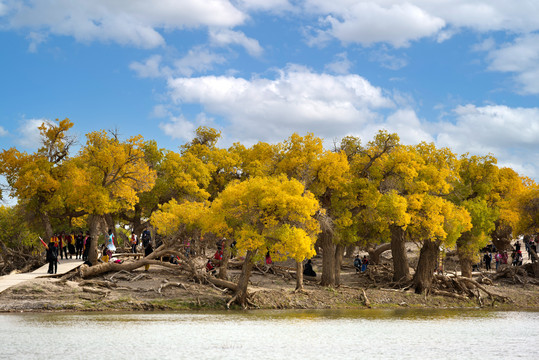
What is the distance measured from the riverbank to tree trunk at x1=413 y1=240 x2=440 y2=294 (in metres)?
0.87

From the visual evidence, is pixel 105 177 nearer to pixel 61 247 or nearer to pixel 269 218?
pixel 61 247

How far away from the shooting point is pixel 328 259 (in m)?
42.2

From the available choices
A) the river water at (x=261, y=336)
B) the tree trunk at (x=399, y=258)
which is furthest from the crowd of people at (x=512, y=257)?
the river water at (x=261, y=336)

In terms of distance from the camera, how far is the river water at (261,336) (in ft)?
64.0

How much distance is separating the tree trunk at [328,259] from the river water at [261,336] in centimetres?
878

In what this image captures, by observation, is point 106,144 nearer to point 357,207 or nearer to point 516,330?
point 357,207

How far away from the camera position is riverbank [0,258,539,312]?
32938 millimetres

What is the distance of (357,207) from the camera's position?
1628 inches

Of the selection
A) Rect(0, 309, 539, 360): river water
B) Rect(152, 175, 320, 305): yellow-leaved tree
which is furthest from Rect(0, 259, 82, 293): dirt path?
Rect(152, 175, 320, 305): yellow-leaved tree

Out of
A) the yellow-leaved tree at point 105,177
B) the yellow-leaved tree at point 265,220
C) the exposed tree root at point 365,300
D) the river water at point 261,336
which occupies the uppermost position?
the yellow-leaved tree at point 105,177

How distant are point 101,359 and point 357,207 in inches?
1012

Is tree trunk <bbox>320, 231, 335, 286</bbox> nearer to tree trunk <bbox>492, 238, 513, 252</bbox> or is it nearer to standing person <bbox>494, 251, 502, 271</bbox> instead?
standing person <bbox>494, 251, 502, 271</bbox>

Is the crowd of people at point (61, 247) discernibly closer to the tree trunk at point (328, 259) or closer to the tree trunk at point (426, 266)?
the tree trunk at point (328, 259)

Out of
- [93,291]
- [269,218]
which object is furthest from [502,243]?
[93,291]
